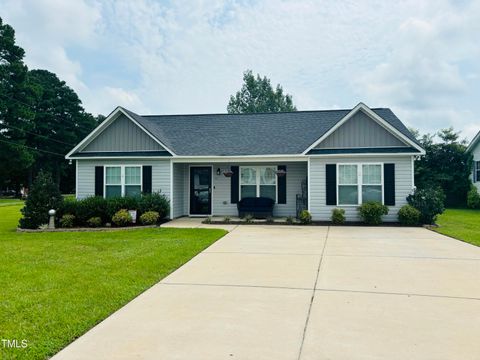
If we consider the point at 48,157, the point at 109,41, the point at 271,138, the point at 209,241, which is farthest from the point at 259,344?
the point at 48,157

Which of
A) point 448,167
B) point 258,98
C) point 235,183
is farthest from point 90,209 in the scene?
point 258,98

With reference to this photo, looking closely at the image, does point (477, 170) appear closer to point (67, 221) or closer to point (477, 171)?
point (477, 171)

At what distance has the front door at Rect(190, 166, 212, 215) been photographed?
15.0m

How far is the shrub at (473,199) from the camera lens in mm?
19406

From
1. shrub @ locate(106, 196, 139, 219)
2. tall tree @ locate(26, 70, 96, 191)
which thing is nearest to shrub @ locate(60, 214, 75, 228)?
shrub @ locate(106, 196, 139, 219)

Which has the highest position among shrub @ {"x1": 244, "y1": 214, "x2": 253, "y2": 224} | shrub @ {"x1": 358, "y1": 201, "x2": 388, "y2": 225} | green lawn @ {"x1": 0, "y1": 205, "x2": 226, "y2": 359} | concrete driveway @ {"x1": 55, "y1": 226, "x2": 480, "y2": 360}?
shrub @ {"x1": 358, "y1": 201, "x2": 388, "y2": 225}

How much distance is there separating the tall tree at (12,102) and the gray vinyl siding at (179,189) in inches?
941

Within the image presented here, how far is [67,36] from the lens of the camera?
15.5m

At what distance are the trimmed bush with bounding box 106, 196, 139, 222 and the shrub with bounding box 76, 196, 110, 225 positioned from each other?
179 millimetres

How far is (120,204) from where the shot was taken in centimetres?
1248

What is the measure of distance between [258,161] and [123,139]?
5.47 metres

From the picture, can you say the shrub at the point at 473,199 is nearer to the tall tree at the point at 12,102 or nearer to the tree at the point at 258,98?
the tree at the point at 258,98

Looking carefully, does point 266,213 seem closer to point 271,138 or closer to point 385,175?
point 271,138

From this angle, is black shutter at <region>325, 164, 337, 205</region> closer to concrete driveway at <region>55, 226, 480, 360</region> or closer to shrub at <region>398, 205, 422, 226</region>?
shrub at <region>398, 205, 422, 226</region>
